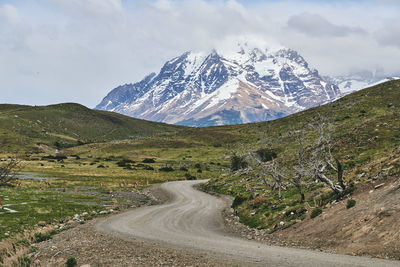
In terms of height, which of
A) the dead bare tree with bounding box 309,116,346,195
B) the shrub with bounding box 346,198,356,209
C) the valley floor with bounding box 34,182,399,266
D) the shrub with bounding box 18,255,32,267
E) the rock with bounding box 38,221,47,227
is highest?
the dead bare tree with bounding box 309,116,346,195

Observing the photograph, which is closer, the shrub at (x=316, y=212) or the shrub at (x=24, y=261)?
the shrub at (x=24, y=261)

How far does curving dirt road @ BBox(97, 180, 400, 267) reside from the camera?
58.8 ft

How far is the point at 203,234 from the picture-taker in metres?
29.1

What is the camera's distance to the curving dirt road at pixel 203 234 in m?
17.9

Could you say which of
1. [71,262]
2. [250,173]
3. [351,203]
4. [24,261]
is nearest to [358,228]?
[351,203]

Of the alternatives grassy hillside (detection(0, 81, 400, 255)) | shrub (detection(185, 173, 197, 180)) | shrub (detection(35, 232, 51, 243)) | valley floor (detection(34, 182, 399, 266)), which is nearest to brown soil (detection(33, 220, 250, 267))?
valley floor (detection(34, 182, 399, 266))

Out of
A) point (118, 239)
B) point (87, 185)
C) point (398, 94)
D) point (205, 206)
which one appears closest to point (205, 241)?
point (118, 239)

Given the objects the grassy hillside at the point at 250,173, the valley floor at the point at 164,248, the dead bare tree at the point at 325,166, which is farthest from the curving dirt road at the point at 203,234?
the dead bare tree at the point at 325,166

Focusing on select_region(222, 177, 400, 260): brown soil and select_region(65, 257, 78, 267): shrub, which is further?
select_region(65, 257, 78, 267): shrub

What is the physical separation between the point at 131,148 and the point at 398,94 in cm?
12168

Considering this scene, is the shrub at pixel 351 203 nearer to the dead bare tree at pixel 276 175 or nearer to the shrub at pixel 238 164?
the dead bare tree at pixel 276 175

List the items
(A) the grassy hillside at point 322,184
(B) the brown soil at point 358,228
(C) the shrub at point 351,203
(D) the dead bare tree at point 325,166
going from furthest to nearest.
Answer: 1. (A) the grassy hillside at point 322,184
2. (D) the dead bare tree at point 325,166
3. (C) the shrub at point 351,203
4. (B) the brown soil at point 358,228

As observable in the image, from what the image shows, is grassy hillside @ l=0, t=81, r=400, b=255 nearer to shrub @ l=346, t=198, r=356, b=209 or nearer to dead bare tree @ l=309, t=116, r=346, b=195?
dead bare tree @ l=309, t=116, r=346, b=195

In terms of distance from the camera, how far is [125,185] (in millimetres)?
75562
